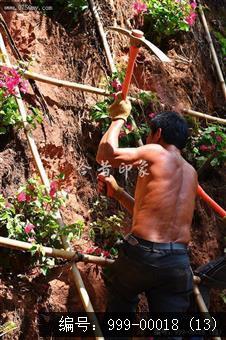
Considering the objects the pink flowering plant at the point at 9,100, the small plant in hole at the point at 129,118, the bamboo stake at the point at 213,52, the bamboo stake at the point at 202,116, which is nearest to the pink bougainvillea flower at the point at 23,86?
the pink flowering plant at the point at 9,100

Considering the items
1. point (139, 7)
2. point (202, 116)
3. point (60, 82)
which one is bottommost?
point (202, 116)

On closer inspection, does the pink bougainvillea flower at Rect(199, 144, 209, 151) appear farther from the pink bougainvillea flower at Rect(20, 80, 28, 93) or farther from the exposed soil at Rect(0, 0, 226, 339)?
the pink bougainvillea flower at Rect(20, 80, 28, 93)

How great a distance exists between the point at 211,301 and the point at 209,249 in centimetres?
48

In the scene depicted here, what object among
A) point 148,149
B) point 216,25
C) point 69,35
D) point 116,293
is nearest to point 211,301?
point 116,293

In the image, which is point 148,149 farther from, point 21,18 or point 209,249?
point 21,18

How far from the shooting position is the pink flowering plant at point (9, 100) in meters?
4.03

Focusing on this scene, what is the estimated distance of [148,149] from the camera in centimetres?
341

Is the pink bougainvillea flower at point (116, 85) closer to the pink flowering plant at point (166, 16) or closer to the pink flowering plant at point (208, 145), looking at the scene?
the pink flowering plant at point (208, 145)

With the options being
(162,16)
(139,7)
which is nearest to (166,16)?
(162,16)

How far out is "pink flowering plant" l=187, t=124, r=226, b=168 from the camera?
5160 mm

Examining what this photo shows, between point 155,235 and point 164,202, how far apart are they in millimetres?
212

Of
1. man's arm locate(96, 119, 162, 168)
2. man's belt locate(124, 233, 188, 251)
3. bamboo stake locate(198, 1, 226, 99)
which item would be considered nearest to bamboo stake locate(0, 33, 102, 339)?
man's belt locate(124, 233, 188, 251)
